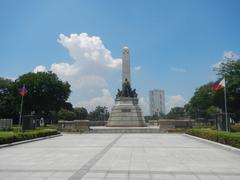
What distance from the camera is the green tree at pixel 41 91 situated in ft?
199

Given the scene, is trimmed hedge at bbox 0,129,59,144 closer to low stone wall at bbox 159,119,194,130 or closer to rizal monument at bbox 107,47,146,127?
low stone wall at bbox 159,119,194,130

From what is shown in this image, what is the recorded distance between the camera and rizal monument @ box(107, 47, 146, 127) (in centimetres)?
4594

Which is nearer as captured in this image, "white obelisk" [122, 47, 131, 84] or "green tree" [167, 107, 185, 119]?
"white obelisk" [122, 47, 131, 84]

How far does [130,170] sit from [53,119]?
266 ft

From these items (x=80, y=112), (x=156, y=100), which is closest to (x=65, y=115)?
(x=80, y=112)

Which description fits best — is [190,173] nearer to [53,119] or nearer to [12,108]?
[12,108]

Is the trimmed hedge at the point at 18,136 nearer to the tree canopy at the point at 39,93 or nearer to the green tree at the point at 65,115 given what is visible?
the tree canopy at the point at 39,93

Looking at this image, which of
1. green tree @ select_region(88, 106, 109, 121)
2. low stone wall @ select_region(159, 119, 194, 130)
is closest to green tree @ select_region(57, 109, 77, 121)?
green tree @ select_region(88, 106, 109, 121)

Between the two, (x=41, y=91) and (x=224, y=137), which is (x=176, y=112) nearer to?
(x=41, y=91)

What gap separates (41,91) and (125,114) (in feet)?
76.9

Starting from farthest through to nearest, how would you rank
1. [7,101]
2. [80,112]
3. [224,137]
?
[80,112]
[7,101]
[224,137]

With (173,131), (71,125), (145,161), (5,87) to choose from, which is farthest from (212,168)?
(5,87)

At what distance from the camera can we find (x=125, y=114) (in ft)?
151

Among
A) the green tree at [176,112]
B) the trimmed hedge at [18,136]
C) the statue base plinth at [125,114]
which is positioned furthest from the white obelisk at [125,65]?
the green tree at [176,112]
